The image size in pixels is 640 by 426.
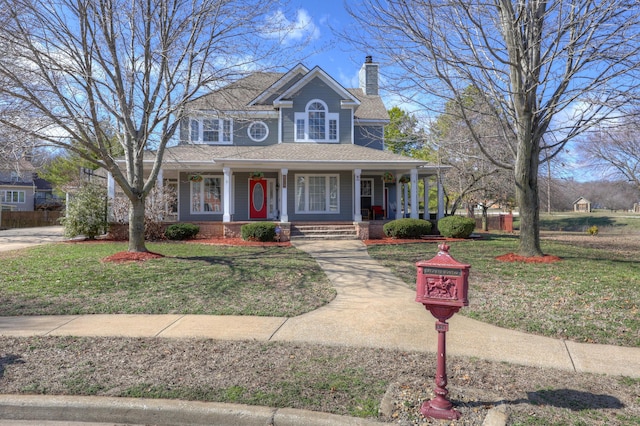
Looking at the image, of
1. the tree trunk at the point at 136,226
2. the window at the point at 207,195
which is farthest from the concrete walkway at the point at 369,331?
the window at the point at 207,195

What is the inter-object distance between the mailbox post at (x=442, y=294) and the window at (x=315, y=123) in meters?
17.1

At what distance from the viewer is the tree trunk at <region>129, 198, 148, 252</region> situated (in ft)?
37.1

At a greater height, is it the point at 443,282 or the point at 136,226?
the point at 136,226

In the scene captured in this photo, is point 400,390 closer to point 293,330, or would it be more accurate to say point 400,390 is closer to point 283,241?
point 293,330

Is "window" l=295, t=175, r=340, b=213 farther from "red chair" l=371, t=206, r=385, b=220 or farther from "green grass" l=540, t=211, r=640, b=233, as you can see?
"green grass" l=540, t=211, r=640, b=233

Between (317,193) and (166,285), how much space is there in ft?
40.4

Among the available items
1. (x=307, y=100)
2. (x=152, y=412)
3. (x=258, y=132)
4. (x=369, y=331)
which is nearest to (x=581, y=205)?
(x=307, y=100)

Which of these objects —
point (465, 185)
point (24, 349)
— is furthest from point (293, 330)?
point (465, 185)

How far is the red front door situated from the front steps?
3260 mm

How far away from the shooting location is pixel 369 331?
223 inches

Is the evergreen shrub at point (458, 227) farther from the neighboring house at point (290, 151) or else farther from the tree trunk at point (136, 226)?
the tree trunk at point (136, 226)

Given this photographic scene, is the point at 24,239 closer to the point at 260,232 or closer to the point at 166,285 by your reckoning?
the point at 260,232

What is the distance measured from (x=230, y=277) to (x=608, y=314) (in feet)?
22.3

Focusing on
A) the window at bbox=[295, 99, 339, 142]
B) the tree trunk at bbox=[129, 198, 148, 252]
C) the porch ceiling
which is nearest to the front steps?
the porch ceiling
